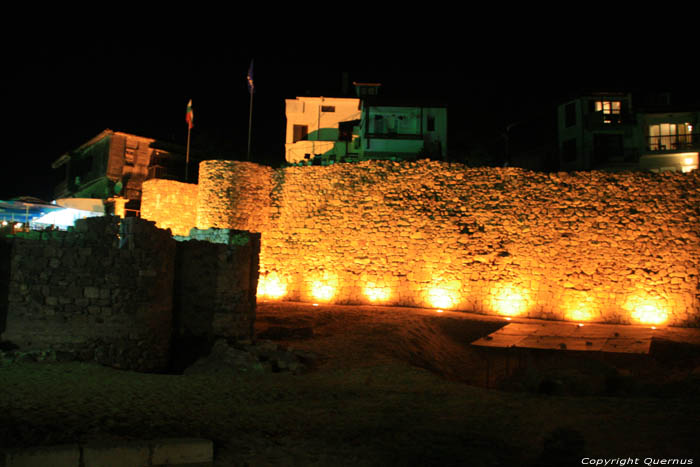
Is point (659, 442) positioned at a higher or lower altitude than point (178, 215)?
lower

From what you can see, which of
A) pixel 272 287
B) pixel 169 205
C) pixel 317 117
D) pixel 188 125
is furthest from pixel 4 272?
pixel 317 117

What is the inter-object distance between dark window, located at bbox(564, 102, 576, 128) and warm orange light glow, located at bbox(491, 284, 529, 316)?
17.4 meters

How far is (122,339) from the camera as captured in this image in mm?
9508

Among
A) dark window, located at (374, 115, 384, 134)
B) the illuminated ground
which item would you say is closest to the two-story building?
dark window, located at (374, 115, 384, 134)

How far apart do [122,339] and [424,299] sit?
39.4ft

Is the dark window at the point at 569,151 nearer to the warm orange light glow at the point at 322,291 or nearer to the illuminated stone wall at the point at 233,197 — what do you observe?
the warm orange light glow at the point at 322,291

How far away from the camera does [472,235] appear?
1920 cm

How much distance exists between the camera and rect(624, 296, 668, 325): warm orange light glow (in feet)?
55.2

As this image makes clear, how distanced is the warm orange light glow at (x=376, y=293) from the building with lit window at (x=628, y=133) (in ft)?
57.6

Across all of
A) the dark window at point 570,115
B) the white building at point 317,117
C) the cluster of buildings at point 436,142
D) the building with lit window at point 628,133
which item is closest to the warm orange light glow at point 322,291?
the cluster of buildings at point 436,142

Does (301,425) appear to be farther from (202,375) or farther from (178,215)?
(178,215)

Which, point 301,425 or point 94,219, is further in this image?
point 94,219

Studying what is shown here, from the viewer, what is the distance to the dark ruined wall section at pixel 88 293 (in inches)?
368

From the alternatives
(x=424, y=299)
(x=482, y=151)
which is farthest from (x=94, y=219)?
(x=482, y=151)
